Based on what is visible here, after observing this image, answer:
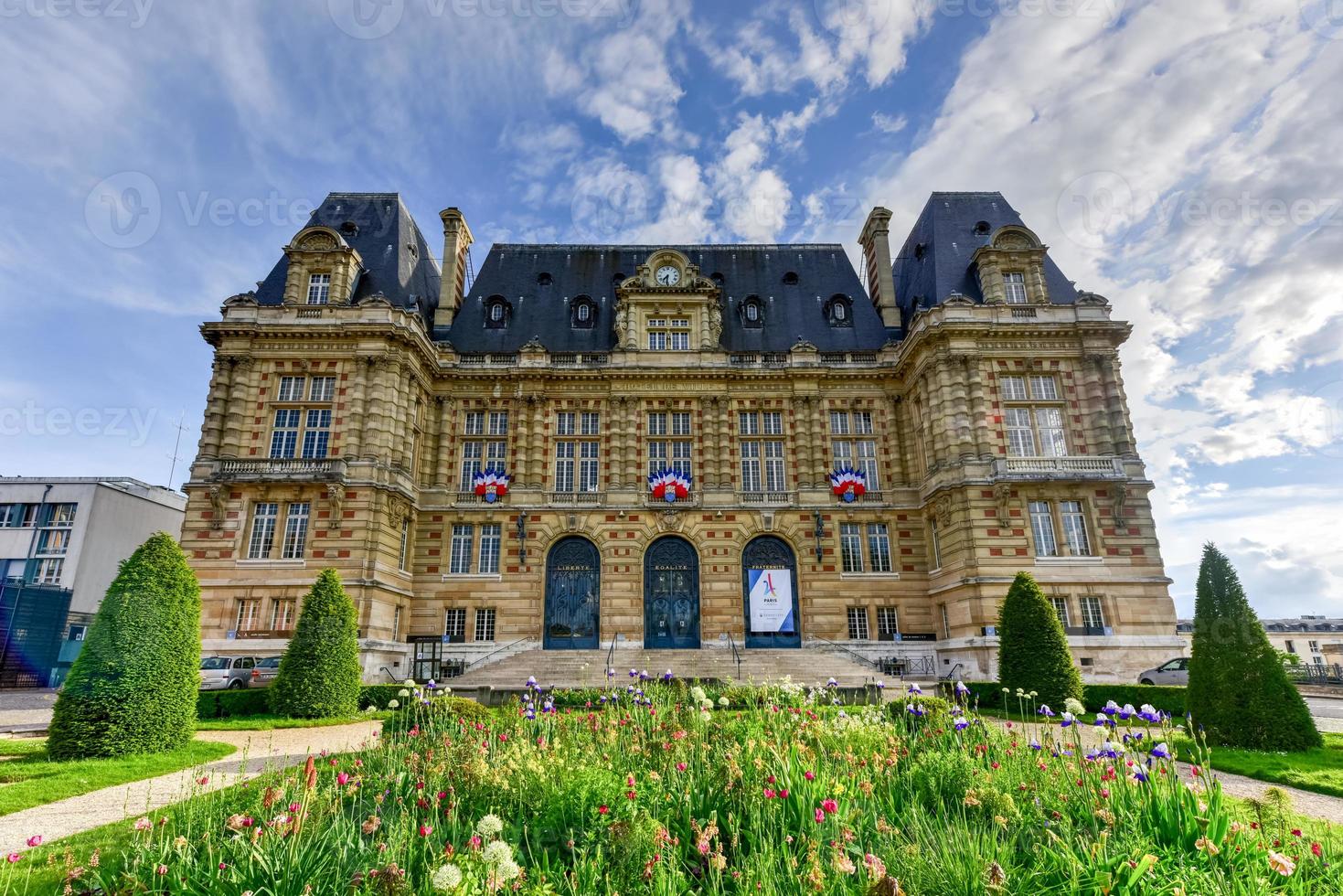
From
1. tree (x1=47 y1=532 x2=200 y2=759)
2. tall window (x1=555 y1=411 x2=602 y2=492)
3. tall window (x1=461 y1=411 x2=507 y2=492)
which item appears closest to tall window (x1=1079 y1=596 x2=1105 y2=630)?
tall window (x1=555 y1=411 x2=602 y2=492)

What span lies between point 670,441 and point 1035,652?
19.1 metres

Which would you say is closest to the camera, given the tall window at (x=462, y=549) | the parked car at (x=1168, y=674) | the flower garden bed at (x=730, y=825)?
the flower garden bed at (x=730, y=825)

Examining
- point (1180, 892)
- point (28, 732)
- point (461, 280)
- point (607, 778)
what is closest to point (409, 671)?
point (28, 732)

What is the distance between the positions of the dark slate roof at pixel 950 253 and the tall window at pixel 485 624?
25.4 metres

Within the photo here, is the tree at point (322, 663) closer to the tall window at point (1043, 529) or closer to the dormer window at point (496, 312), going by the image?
the dormer window at point (496, 312)

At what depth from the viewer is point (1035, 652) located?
1803cm

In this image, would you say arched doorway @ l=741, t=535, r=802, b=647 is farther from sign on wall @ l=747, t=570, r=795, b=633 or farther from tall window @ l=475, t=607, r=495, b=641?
tall window @ l=475, t=607, r=495, b=641

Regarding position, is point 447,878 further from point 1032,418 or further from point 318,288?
point 318,288

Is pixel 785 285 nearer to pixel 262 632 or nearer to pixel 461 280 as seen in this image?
pixel 461 280


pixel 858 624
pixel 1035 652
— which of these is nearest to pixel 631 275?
pixel 858 624

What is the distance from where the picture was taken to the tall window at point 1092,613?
2706cm

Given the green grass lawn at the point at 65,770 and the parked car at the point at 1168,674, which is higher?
the parked car at the point at 1168,674

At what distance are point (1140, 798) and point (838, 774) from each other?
249 centimetres

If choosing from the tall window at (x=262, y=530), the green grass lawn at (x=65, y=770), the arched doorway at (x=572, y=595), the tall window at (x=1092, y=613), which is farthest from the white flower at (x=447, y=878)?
the tall window at (x=1092, y=613)
